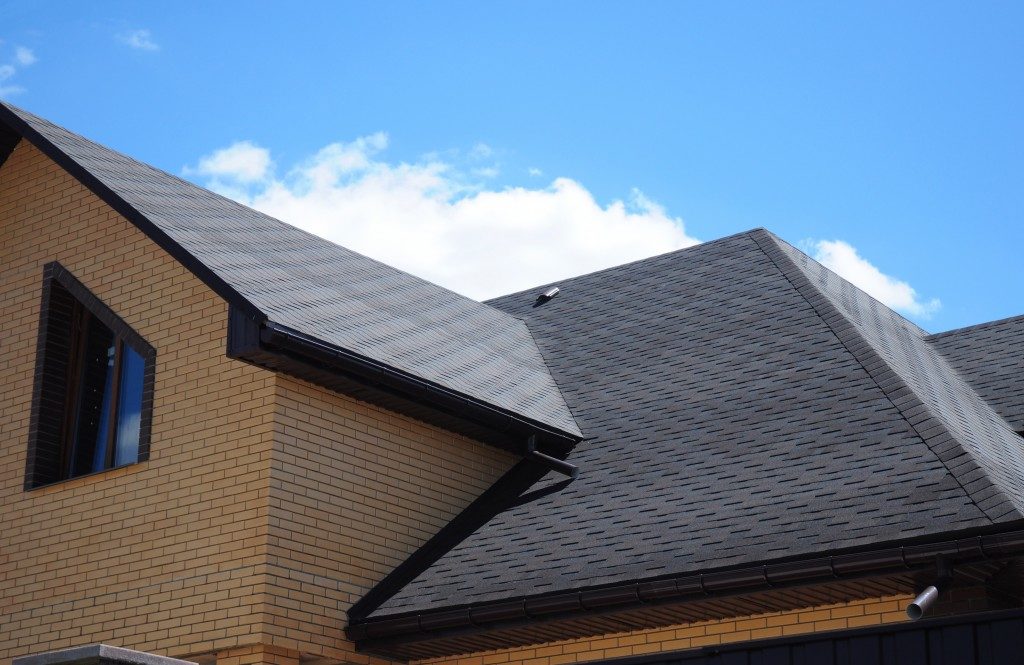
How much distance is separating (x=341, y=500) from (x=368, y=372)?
3.54ft

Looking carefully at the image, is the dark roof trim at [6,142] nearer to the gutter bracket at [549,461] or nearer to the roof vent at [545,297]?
the gutter bracket at [549,461]

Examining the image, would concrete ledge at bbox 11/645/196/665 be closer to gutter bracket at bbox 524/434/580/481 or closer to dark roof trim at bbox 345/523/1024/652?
dark roof trim at bbox 345/523/1024/652

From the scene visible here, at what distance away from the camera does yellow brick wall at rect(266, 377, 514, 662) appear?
10.3 metres

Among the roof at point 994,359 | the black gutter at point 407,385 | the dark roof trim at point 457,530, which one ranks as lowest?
the dark roof trim at point 457,530

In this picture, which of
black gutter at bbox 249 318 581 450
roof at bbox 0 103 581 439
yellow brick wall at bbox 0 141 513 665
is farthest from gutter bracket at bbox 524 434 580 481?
yellow brick wall at bbox 0 141 513 665

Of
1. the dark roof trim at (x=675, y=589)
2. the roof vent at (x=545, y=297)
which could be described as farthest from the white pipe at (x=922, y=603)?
the roof vent at (x=545, y=297)

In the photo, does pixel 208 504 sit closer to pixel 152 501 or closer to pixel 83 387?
pixel 152 501

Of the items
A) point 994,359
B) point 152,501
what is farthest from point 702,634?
point 994,359

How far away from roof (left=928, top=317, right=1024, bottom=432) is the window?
26.7 feet

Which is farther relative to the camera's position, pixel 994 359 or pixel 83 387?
pixel 994 359

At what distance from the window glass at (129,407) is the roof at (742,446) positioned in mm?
2825

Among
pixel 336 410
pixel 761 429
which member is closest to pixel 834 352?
pixel 761 429

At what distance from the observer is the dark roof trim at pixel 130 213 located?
10.6 meters

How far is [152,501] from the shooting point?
10992 mm
